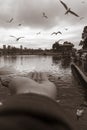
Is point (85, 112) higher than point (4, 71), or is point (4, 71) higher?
point (4, 71)

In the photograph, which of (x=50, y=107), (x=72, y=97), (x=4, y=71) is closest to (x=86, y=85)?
(x=72, y=97)

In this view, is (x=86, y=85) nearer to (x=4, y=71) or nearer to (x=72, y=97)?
(x=72, y=97)

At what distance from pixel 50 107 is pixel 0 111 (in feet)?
0.55

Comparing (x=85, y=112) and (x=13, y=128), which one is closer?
(x=13, y=128)

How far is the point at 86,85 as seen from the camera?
19578 millimetres

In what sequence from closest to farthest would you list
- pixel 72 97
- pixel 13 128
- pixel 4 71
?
pixel 13 128 < pixel 4 71 < pixel 72 97

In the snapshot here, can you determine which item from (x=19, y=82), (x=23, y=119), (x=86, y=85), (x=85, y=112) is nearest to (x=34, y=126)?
(x=23, y=119)

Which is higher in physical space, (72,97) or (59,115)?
(59,115)

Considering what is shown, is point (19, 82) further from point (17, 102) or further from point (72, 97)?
point (72, 97)

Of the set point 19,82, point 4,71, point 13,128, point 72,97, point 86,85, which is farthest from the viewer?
point 86,85

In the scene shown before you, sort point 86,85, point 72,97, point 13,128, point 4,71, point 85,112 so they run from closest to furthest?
point 13,128
point 4,71
point 85,112
point 72,97
point 86,85

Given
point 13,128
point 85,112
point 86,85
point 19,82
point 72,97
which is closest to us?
point 13,128

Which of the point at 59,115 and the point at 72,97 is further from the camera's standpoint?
the point at 72,97

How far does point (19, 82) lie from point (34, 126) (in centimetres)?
96
